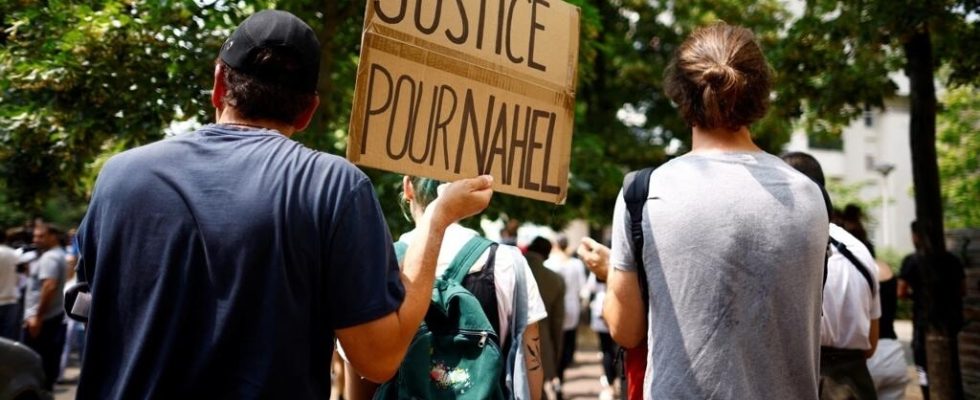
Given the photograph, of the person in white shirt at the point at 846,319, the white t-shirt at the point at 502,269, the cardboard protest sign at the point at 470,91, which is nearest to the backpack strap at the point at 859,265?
the person in white shirt at the point at 846,319

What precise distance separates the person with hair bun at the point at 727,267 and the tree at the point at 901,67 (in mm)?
5766

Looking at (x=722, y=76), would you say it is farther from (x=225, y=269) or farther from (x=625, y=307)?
(x=225, y=269)

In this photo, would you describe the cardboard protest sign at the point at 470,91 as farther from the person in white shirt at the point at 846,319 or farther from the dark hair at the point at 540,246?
the dark hair at the point at 540,246

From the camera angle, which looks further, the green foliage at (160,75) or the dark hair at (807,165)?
the green foliage at (160,75)

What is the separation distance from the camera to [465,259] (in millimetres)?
3275

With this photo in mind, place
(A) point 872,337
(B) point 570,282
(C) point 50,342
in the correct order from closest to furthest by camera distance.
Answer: (A) point 872,337
(C) point 50,342
(B) point 570,282

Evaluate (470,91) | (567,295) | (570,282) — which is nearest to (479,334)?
(470,91)

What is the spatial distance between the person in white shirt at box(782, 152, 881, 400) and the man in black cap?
92.9 inches

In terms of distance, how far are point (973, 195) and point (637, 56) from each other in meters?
10.9

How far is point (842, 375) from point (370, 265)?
262 cm

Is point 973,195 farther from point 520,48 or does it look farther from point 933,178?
point 520,48

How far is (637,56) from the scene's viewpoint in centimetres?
2120

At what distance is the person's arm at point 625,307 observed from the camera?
96.0 inches

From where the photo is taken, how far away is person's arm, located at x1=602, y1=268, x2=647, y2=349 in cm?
244
